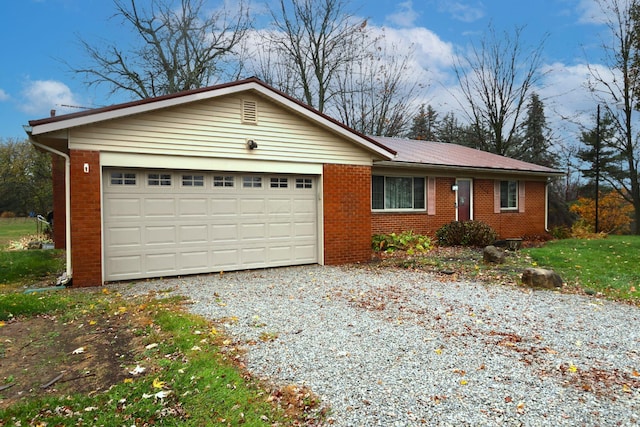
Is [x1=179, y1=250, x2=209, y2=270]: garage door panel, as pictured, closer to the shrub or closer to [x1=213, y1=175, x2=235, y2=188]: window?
[x1=213, y1=175, x2=235, y2=188]: window

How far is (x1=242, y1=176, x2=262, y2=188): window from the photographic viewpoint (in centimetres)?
882

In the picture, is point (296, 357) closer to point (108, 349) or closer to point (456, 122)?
point (108, 349)

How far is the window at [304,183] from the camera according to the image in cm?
949

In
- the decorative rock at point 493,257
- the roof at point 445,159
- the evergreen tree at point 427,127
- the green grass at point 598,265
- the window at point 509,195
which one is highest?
the evergreen tree at point 427,127

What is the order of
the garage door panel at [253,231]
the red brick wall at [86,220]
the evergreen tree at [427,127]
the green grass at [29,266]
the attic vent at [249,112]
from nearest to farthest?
1. the red brick wall at [86,220]
2. the attic vent at [249,112]
3. the green grass at [29,266]
4. the garage door panel at [253,231]
5. the evergreen tree at [427,127]

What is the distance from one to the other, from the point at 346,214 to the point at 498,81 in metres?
21.1

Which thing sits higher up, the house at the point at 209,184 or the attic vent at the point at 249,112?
the attic vent at the point at 249,112

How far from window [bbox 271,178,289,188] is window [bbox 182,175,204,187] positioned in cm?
165

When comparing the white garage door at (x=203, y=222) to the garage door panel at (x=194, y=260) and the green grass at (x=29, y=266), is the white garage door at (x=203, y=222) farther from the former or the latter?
the green grass at (x=29, y=266)

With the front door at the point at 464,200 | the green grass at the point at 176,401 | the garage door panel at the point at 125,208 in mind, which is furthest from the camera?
the front door at the point at 464,200

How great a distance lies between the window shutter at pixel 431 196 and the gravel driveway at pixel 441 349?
6.64 m

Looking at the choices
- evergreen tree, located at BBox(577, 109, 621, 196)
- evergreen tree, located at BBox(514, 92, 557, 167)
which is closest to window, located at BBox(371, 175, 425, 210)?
evergreen tree, located at BBox(577, 109, 621, 196)

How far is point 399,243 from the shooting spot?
11781 mm

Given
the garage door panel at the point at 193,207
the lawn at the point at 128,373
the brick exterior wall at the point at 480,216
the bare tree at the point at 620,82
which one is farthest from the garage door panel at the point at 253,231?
the bare tree at the point at 620,82
